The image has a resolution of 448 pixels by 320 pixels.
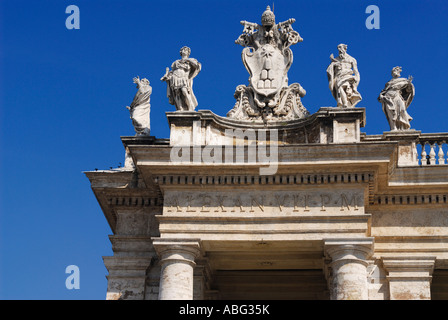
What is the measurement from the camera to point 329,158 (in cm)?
2250

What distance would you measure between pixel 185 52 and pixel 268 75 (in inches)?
92.5

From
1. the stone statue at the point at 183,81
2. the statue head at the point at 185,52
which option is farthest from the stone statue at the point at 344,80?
the statue head at the point at 185,52

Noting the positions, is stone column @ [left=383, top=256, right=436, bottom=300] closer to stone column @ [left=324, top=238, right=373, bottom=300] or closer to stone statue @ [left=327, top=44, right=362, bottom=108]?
stone column @ [left=324, top=238, right=373, bottom=300]

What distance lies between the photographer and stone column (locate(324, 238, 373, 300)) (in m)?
21.6

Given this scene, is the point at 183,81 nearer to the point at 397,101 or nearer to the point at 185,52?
the point at 185,52

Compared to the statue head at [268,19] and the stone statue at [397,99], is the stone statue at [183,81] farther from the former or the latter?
the stone statue at [397,99]

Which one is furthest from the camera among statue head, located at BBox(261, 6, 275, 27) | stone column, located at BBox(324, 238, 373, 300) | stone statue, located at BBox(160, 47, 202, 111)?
statue head, located at BBox(261, 6, 275, 27)

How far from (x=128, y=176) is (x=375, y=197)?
6525 mm

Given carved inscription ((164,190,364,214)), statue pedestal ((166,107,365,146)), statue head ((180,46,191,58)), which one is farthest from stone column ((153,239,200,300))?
statue head ((180,46,191,58))

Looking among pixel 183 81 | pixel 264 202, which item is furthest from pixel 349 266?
pixel 183 81

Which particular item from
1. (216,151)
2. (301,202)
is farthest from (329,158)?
(216,151)

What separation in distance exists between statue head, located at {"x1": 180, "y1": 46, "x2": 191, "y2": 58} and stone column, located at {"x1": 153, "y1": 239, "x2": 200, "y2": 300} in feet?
17.9
